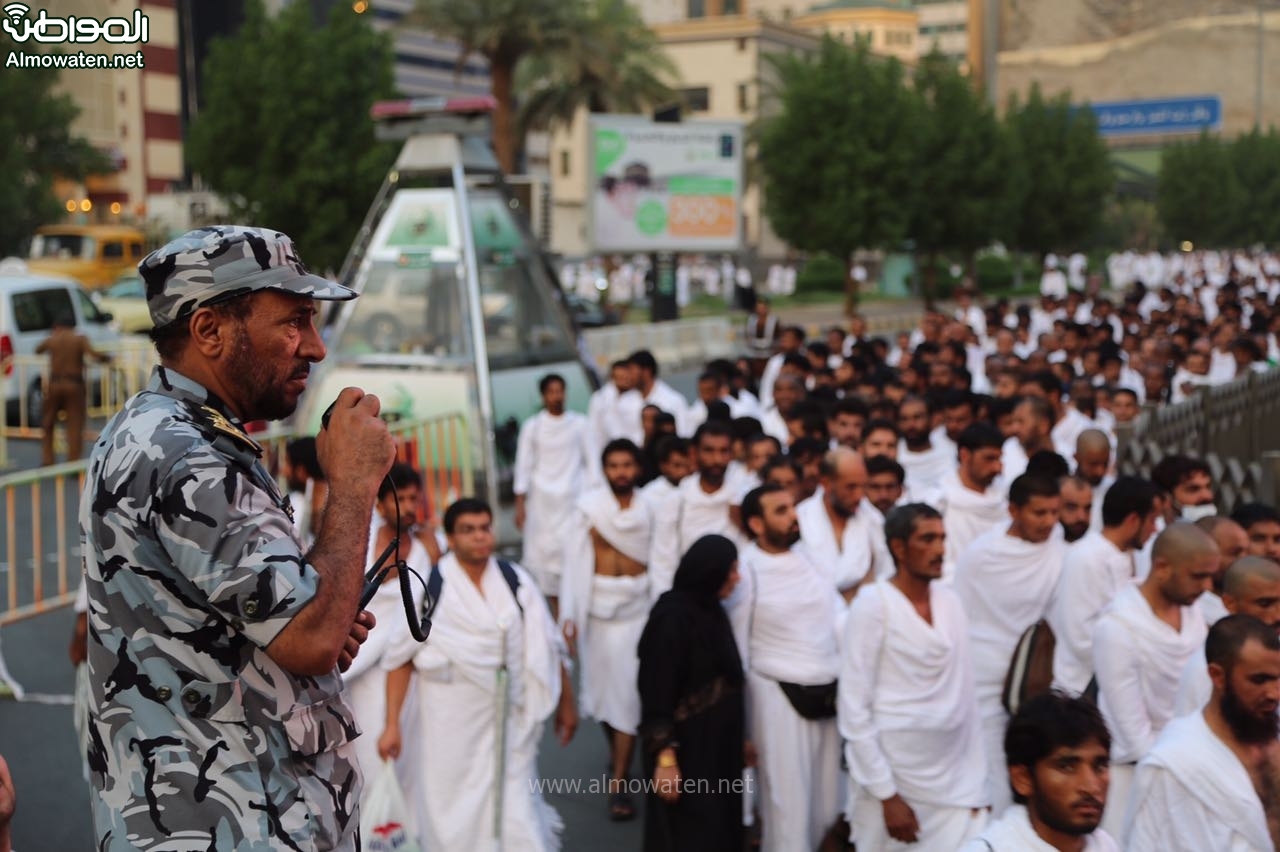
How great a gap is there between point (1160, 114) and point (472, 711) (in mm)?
60809

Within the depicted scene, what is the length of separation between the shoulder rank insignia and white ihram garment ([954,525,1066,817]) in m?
4.44

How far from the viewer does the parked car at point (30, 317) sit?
671 inches

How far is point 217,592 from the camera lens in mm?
1990

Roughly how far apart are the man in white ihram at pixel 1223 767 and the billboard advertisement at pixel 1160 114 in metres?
60.2

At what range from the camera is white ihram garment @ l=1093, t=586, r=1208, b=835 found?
4.95 meters

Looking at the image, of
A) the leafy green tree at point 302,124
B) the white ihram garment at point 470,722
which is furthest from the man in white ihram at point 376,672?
the leafy green tree at point 302,124

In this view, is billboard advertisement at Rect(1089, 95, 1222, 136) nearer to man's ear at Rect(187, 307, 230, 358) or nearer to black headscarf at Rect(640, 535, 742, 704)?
black headscarf at Rect(640, 535, 742, 704)

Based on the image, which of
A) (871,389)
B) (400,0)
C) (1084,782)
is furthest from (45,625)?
(400,0)

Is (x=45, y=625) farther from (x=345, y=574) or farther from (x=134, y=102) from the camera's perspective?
(x=134, y=102)

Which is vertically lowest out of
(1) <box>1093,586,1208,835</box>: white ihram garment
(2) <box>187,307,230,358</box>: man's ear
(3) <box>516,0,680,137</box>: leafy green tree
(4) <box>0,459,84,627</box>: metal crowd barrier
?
(4) <box>0,459,84,627</box>: metal crowd barrier

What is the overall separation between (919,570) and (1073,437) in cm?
521

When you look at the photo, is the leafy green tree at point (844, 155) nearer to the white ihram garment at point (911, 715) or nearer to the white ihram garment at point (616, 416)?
the white ihram garment at point (616, 416)

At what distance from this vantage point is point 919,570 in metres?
5.21

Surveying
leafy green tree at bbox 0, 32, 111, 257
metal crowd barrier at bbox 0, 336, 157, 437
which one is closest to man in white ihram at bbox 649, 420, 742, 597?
metal crowd barrier at bbox 0, 336, 157, 437
